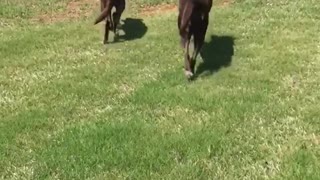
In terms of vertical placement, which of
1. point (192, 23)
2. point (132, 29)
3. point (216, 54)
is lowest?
point (132, 29)

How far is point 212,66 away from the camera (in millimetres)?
11500

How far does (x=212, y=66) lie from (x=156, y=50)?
1.88 m

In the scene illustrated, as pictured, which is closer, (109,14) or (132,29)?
(109,14)

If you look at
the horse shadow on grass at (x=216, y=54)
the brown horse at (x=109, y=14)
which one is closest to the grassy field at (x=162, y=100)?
the horse shadow on grass at (x=216, y=54)

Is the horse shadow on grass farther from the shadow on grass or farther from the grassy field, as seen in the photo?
the shadow on grass

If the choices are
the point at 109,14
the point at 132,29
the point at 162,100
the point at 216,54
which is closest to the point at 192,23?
the point at 162,100

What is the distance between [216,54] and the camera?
482 inches

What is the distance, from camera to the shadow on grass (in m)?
14.1

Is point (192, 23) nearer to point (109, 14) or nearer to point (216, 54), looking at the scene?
point (216, 54)

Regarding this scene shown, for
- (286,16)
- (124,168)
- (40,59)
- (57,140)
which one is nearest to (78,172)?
(124,168)

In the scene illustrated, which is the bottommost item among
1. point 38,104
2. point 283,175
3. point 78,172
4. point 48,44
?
point 48,44

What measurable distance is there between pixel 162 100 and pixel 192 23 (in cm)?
151

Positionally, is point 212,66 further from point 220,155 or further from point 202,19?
point 220,155

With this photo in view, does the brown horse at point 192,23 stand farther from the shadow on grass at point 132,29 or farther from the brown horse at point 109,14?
the shadow on grass at point 132,29
